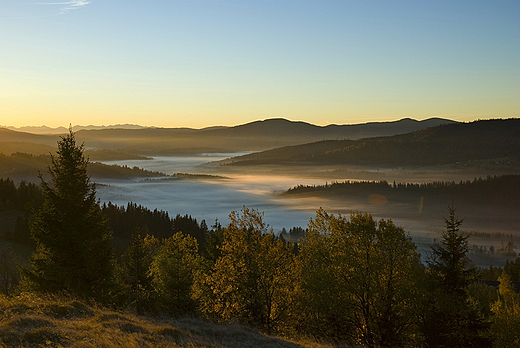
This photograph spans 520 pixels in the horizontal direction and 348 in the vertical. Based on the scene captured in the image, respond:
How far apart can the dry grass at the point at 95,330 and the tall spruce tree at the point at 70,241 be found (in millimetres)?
3551

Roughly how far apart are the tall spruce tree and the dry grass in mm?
3551

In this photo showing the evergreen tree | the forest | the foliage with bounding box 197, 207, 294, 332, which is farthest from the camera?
the foliage with bounding box 197, 207, 294, 332

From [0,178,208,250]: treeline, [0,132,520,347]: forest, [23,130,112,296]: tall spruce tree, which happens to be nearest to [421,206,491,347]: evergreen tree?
[0,132,520,347]: forest

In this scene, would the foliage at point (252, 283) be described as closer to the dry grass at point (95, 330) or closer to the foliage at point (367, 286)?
the foliage at point (367, 286)

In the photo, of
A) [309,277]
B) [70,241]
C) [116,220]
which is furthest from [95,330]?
[116,220]

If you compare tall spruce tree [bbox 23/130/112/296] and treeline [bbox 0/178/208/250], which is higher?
tall spruce tree [bbox 23/130/112/296]

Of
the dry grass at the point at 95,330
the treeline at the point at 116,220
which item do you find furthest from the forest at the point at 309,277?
the treeline at the point at 116,220

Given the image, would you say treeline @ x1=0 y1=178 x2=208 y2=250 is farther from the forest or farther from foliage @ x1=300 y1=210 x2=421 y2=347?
foliage @ x1=300 y1=210 x2=421 y2=347

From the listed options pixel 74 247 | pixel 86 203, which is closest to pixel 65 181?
pixel 86 203

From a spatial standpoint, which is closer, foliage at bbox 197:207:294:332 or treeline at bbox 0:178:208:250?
foliage at bbox 197:207:294:332

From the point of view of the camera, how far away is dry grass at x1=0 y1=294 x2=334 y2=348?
17.0 meters

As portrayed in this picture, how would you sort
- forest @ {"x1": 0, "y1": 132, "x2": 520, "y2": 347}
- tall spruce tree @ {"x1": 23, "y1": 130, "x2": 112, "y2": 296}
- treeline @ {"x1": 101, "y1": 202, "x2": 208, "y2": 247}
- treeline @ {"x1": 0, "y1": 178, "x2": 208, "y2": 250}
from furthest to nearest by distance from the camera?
1. treeline @ {"x1": 101, "y1": 202, "x2": 208, "y2": 247}
2. treeline @ {"x1": 0, "y1": 178, "x2": 208, "y2": 250}
3. forest @ {"x1": 0, "y1": 132, "x2": 520, "y2": 347}
4. tall spruce tree @ {"x1": 23, "y1": 130, "x2": 112, "y2": 296}

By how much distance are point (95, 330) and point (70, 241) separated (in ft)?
38.2

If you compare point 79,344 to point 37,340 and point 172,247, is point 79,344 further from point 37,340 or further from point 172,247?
point 172,247
